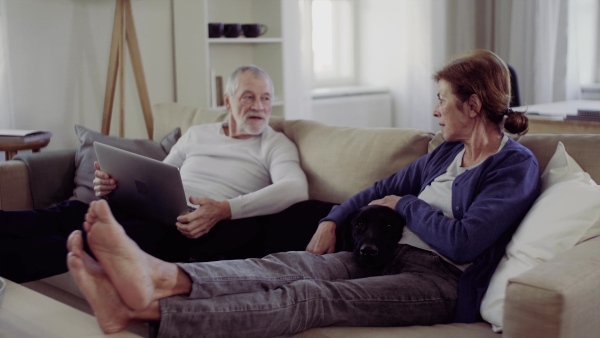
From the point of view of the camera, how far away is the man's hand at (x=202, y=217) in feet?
7.82

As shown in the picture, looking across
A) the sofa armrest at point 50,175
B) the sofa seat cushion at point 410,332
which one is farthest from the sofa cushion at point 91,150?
the sofa seat cushion at point 410,332

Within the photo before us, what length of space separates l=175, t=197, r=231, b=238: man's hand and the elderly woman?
366mm

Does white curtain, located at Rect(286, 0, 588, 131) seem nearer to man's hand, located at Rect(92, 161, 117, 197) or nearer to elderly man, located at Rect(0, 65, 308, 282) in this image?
elderly man, located at Rect(0, 65, 308, 282)

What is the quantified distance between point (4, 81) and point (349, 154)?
1.98 metres

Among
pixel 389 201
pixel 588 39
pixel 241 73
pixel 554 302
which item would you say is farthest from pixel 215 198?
pixel 588 39

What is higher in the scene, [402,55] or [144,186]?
[402,55]

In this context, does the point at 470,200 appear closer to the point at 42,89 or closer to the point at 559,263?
the point at 559,263

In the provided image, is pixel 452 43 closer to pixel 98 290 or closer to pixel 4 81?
pixel 4 81

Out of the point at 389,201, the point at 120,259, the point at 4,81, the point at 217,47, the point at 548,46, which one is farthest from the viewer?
the point at 548,46

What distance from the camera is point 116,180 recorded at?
260cm

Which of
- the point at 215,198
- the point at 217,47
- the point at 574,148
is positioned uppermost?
the point at 217,47

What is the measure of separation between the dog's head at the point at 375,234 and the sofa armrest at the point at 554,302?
535 mm

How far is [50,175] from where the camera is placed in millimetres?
3018

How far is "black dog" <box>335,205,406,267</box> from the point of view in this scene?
202 centimetres
